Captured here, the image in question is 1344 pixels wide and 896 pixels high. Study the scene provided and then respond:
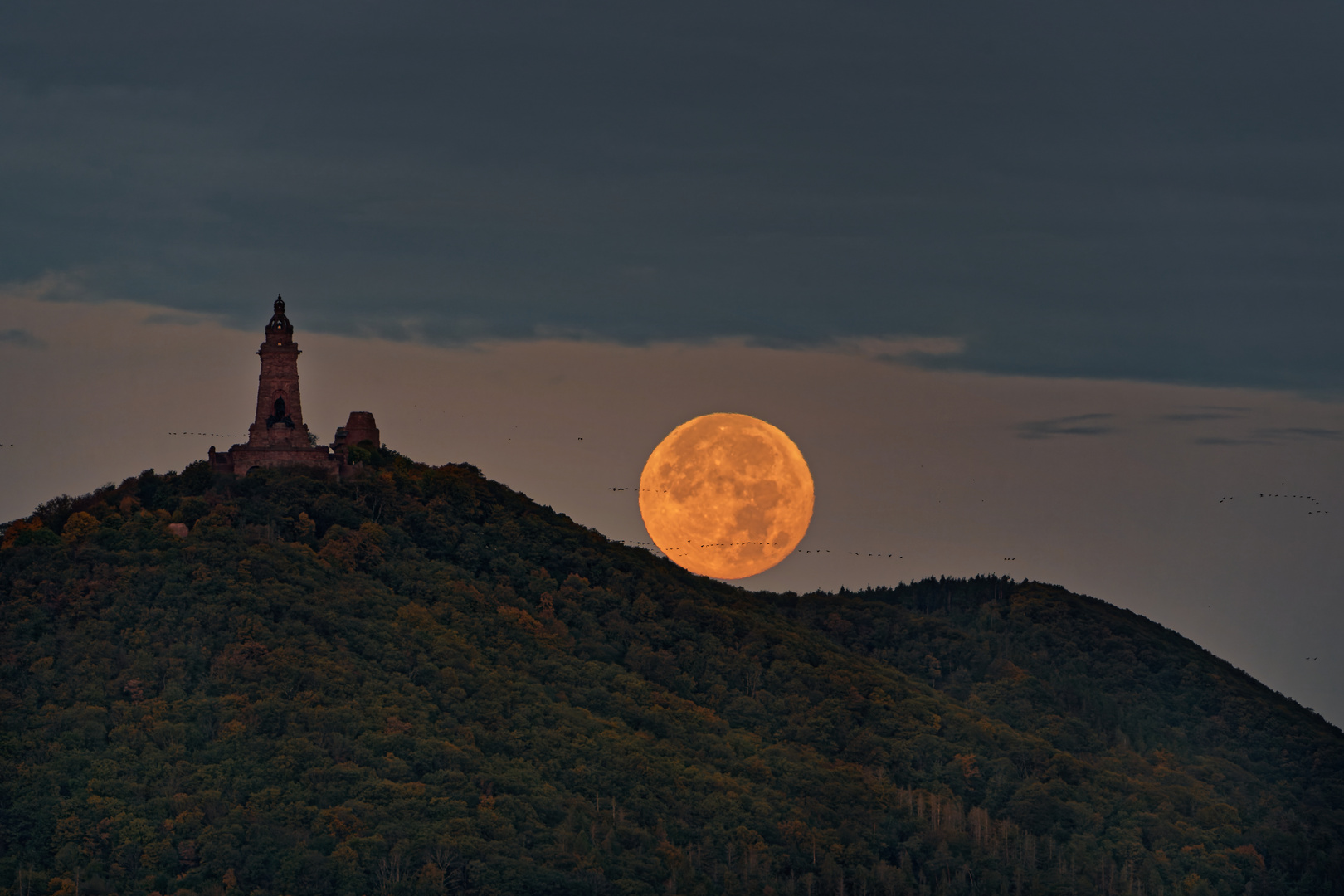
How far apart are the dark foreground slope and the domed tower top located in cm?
970

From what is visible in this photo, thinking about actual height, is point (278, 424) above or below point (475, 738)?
above

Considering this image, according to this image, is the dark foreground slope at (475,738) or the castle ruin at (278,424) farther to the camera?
the castle ruin at (278,424)

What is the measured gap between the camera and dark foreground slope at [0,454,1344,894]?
422 feet

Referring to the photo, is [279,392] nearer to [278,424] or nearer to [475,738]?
[278,424]

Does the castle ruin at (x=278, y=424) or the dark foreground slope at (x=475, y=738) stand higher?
the castle ruin at (x=278, y=424)

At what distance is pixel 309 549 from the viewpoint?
149 meters

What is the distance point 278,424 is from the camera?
146000mm

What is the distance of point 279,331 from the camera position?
146 m

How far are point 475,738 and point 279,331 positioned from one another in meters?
32.3

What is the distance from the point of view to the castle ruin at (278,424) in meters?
145

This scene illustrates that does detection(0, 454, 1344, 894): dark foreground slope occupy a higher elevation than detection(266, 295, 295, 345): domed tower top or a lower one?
lower

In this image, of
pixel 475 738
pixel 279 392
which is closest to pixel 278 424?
pixel 279 392

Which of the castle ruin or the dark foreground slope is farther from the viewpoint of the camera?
the castle ruin

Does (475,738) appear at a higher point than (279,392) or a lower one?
lower
